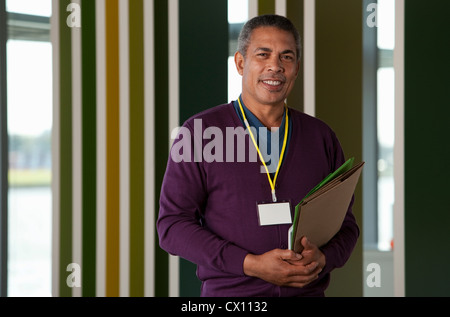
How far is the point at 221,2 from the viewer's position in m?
2.48

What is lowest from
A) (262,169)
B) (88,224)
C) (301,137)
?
(88,224)

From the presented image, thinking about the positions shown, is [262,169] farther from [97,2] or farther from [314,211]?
[97,2]

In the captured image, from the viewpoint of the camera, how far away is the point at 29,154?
3.99 m

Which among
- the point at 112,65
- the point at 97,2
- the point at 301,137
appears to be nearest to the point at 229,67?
the point at 112,65

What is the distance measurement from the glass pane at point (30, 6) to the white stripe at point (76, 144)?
0.77 feet

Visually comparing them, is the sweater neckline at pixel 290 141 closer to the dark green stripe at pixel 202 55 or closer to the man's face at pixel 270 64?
the man's face at pixel 270 64

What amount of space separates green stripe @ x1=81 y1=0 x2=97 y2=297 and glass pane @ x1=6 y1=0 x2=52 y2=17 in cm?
21

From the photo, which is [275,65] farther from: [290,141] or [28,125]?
[28,125]

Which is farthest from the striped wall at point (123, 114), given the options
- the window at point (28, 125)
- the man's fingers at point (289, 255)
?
the man's fingers at point (289, 255)

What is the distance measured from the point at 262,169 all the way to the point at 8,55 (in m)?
1.71

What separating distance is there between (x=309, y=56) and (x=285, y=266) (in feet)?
4.51

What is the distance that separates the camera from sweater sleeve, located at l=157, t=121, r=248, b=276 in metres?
1.39
